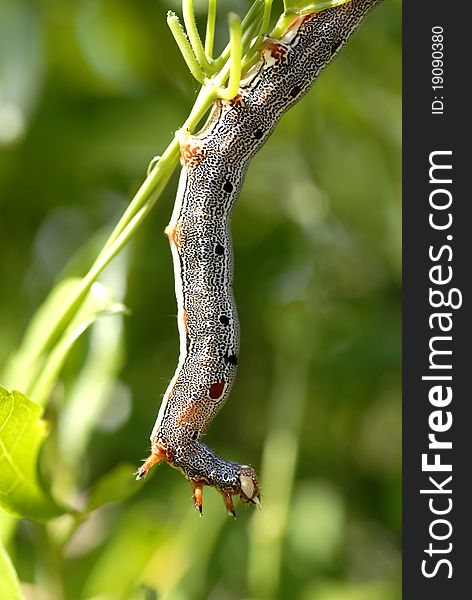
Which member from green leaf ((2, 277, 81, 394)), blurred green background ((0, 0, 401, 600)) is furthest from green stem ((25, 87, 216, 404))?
blurred green background ((0, 0, 401, 600))

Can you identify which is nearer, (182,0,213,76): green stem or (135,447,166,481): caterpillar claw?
(182,0,213,76): green stem

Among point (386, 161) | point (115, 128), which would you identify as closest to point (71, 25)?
point (115, 128)

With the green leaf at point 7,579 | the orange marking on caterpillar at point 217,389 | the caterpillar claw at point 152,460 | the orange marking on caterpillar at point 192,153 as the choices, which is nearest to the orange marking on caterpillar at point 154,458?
the caterpillar claw at point 152,460

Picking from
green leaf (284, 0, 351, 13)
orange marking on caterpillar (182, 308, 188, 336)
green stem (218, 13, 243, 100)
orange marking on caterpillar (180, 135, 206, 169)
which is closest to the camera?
green stem (218, 13, 243, 100)

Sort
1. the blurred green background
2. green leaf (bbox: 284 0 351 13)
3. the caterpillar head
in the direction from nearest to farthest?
green leaf (bbox: 284 0 351 13) < the caterpillar head < the blurred green background

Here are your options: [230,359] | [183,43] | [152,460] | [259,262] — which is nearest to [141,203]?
[183,43]

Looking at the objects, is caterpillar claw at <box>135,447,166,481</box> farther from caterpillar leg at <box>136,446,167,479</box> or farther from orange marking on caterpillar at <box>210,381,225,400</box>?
orange marking on caterpillar at <box>210,381,225,400</box>

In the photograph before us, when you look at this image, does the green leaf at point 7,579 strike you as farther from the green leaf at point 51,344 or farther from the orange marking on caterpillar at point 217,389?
the orange marking on caterpillar at point 217,389

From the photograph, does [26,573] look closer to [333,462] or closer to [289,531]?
[289,531]
